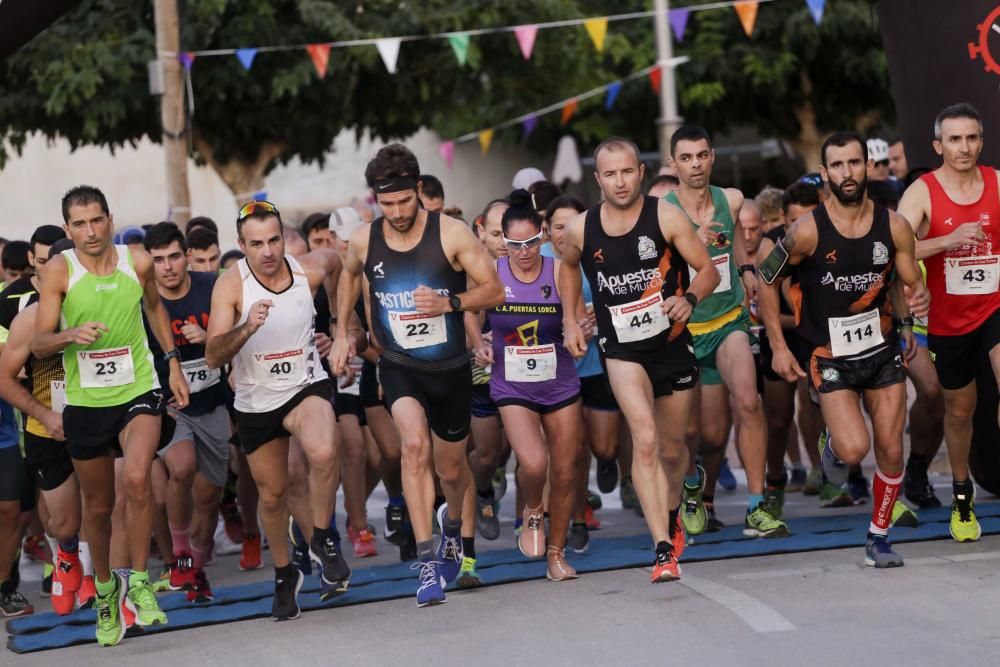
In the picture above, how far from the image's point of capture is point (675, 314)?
8.24 meters

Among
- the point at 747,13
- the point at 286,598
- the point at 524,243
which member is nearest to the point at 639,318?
the point at 524,243

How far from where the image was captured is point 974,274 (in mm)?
8727

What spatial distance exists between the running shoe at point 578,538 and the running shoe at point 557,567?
93cm

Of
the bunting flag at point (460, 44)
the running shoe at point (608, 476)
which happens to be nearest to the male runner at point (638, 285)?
the running shoe at point (608, 476)

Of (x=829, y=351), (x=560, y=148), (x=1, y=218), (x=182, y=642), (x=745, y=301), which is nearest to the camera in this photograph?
(x=182, y=642)

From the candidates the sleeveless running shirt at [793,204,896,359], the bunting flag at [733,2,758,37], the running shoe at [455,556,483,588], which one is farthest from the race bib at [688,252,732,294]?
the bunting flag at [733,2,758,37]

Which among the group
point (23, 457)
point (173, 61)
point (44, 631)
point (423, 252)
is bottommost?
point (44, 631)

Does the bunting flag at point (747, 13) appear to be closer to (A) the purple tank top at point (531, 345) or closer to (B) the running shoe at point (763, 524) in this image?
(A) the purple tank top at point (531, 345)

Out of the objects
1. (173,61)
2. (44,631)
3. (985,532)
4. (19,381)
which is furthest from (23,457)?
(173,61)

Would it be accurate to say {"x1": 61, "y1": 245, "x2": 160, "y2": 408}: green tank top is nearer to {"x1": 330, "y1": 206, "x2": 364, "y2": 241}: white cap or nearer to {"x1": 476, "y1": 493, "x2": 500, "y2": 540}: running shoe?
{"x1": 476, "y1": 493, "x2": 500, "y2": 540}: running shoe

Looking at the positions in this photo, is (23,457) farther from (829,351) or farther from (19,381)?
(829,351)

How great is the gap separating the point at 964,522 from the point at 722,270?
6.43 feet

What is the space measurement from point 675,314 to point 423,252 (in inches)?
48.0

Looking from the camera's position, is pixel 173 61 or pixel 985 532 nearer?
pixel 985 532
